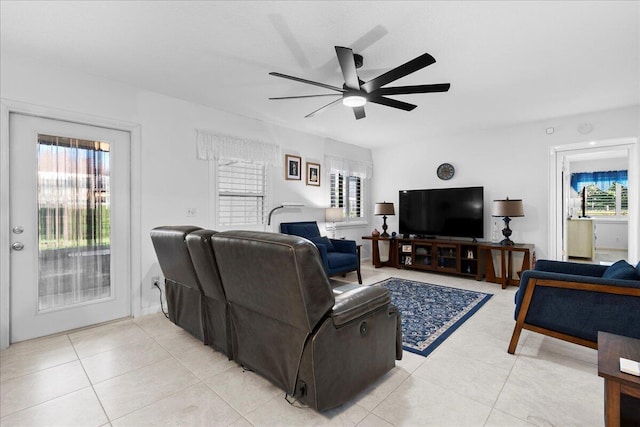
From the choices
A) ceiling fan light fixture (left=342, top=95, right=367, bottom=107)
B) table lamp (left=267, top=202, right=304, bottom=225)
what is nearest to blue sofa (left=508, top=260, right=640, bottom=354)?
ceiling fan light fixture (left=342, top=95, right=367, bottom=107)

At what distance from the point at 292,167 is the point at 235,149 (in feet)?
3.57

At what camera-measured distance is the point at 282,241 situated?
156 centimetres

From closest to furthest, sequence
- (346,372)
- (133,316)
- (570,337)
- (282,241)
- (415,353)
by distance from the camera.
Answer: (282,241)
(346,372)
(570,337)
(415,353)
(133,316)

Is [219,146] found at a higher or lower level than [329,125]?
lower

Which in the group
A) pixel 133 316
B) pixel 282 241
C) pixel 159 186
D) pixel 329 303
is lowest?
pixel 133 316

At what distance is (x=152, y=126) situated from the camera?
11.2 ft

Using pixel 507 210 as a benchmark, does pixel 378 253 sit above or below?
below

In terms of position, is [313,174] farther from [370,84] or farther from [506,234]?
[506,234]

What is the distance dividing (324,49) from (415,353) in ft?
8.51

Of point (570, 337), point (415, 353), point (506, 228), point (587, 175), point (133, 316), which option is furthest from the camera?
point (587, 175)

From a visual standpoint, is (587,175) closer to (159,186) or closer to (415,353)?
(415,353)

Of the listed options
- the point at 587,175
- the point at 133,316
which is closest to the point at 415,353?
the point at 133,316

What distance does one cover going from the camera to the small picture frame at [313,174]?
209 inches

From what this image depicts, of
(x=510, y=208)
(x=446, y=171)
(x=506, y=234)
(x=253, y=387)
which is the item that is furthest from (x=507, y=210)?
(x=253, y=387)
